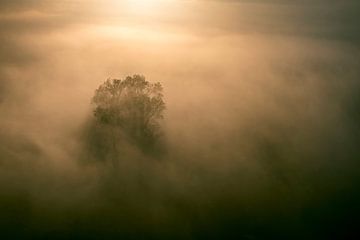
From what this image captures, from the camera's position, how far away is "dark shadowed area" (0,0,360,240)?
181 ft

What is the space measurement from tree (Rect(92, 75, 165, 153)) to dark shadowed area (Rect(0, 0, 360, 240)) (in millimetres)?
192

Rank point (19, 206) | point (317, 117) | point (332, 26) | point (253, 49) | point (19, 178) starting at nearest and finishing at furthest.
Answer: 1. point (19, 206)
2. point (19, 178)
3. point (317, 117)
4. point (253, 49)
5. point (332, 26)

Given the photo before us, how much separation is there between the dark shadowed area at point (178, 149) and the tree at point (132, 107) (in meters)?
0.19

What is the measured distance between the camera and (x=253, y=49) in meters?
140

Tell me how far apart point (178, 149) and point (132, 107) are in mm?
10762

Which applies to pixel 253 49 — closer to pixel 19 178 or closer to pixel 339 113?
pixel 339 113

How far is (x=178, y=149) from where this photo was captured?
69875 millimetres

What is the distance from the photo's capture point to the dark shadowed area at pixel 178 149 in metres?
55.3

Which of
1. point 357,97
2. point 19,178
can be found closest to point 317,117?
point 357,97

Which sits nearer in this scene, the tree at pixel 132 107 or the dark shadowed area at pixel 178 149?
the dark shadowed area at pixel 178 149

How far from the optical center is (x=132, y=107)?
64312mm

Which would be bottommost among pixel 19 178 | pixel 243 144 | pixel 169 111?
pixel 19 178

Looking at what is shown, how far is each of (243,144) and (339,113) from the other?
2496cm

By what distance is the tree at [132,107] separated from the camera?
63531 millimetres
